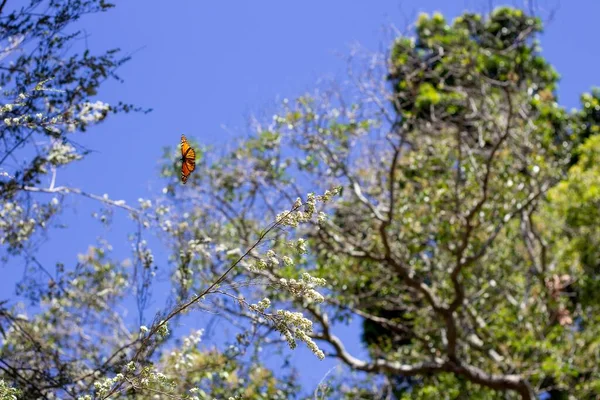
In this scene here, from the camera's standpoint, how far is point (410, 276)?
1038cm

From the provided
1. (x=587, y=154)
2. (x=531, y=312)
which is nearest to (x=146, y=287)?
(x=531, y=312)

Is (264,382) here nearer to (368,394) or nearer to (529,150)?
(368,394)

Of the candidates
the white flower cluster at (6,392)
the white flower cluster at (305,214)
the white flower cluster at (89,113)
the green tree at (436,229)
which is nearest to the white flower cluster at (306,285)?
the white flower cluster at (305,214)

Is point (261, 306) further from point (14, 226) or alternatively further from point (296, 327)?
point (14, 226)

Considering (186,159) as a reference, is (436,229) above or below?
above

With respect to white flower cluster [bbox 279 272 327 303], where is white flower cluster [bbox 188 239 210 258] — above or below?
above

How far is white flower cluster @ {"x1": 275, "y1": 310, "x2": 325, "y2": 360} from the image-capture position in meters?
3.10

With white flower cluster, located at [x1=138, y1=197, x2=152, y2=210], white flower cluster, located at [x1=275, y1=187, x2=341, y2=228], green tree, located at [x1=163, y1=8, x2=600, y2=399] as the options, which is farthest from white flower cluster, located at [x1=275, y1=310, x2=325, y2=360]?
green tree, located at [x1=163, y1=8, x2=600, y2=399]

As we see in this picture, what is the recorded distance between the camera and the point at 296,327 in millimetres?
3162

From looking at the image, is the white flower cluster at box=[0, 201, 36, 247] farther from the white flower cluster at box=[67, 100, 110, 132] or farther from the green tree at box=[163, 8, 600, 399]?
the green tree at box=[163, 8, 600, 399]

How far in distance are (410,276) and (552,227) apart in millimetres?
3613

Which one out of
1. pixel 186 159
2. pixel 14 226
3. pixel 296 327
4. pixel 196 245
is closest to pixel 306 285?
pixel 296 327

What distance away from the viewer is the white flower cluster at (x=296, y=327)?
3100 mm

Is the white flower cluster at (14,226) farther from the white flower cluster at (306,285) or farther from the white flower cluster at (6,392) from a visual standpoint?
the white flower cluster at (306,285)
